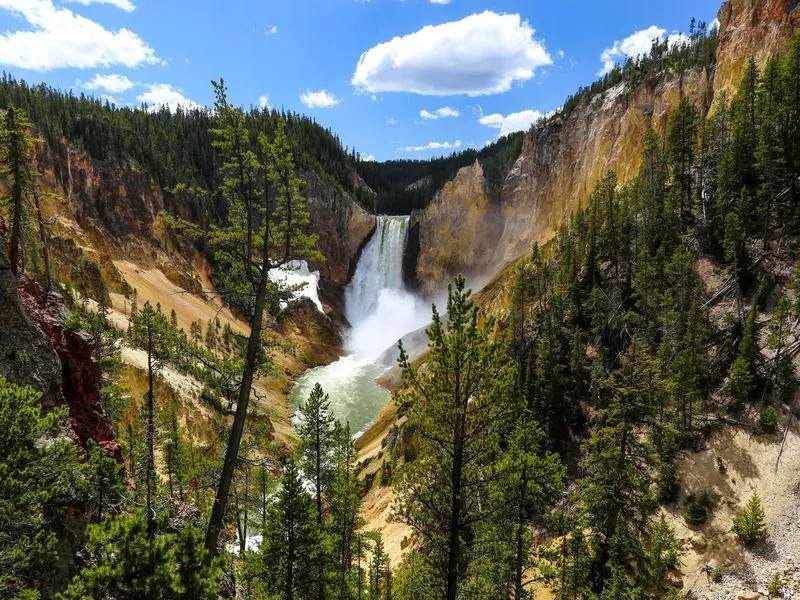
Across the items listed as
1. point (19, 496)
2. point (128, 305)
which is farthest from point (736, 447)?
point (128, 305)

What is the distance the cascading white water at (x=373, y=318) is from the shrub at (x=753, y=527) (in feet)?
158

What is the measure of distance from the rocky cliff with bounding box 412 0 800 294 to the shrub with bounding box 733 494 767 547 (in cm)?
4920

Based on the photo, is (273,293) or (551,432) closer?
(273,293)

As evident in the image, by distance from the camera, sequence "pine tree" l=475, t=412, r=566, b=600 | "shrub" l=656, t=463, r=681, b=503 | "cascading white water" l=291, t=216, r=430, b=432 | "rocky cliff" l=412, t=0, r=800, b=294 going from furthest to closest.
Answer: "cascading white water" l=291, t=216, r=430, b=432
"rocky cliff" l=412, t=0, r=800, b=294
"shrub" l=656, t=463, r=681, b=503
"pine tree" l=475, t=412, r=566, b=600

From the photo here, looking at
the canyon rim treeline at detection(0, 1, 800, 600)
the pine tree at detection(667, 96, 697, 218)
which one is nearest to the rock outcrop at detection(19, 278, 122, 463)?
the canyon rim treeline at detection(0, 1, 800, 600)

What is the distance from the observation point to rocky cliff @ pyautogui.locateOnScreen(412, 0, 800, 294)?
55031mm

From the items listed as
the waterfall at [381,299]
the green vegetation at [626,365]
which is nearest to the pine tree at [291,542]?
the green vegetation at [626,365]

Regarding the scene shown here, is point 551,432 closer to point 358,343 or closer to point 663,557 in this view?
point 663,557

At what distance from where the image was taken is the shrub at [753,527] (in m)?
22.9

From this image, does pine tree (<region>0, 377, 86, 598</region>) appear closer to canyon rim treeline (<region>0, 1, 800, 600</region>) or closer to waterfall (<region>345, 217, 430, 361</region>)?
canyon rim treeline (<region>0, 1, 800, 600</region>)

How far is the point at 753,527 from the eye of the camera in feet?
75.3

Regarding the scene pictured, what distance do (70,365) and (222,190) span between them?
13441 millimetres

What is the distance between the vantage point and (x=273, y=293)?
10.9m

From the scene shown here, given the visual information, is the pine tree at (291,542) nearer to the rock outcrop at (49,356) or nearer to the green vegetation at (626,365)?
the green vegetation at (626,365)
